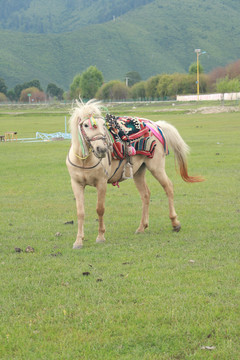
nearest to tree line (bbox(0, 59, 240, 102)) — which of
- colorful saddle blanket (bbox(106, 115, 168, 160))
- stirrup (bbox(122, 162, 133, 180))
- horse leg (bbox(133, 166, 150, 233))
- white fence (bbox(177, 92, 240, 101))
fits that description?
white fence (bbox(177, 92, 240, 101))

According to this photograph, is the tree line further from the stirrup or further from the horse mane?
the horse mane

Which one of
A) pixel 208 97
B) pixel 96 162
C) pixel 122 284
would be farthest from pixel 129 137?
pixel 208 97

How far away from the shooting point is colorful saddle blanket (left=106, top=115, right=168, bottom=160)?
8031mm

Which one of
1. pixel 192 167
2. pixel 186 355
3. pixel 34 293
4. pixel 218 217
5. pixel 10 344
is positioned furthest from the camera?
pixel 192 167

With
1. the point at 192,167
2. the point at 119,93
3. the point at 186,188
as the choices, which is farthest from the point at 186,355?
the point at 119,93

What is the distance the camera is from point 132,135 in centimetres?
834

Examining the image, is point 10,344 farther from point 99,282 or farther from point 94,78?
point 94,78

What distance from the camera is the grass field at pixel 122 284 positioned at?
167 inches

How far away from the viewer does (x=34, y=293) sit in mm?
5430

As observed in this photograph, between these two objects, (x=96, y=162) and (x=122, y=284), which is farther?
(x=96, y=162)

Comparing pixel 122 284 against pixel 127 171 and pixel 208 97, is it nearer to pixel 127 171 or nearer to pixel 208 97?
pixel 127 171

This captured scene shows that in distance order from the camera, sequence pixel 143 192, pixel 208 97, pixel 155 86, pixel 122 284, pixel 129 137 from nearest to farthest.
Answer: pixel 122 284 → pixel 129 137 → pixel 143 192 → pixel 208 97 → pixel 155 86

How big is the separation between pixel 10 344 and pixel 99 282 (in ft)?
5.27

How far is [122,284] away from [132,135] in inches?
133
